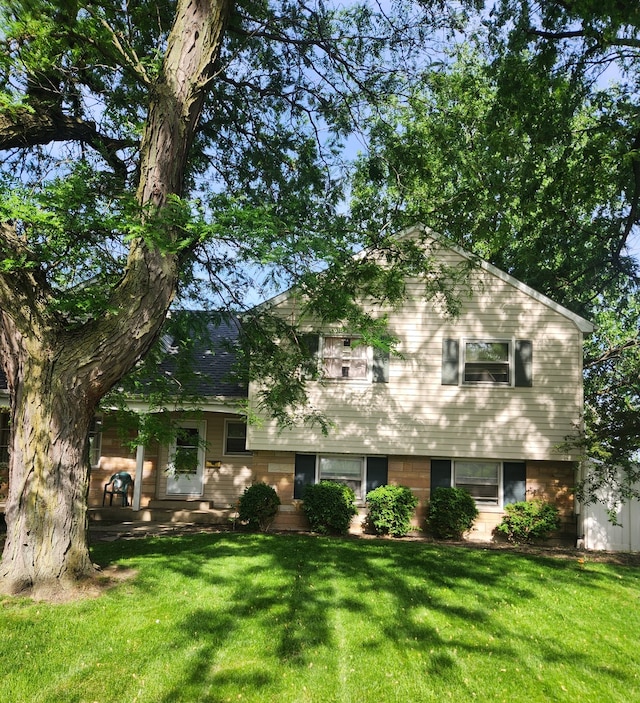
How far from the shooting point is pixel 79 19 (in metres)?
7.70

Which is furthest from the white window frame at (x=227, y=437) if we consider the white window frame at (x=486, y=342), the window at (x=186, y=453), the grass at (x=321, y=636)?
the grass at (x=321, y=636)

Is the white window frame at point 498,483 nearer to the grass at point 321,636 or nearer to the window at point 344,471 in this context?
the window at point 344,471

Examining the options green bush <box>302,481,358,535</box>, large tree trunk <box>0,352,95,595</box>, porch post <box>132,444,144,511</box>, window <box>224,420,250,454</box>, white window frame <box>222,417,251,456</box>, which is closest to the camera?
large tree trunk <box>0,352,95,595</box>

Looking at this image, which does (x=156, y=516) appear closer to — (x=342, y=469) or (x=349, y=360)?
(x=342, y=469)

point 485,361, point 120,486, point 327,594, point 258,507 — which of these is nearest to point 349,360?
point 485,361

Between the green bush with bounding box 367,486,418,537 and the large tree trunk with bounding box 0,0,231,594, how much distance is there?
744 centimetres

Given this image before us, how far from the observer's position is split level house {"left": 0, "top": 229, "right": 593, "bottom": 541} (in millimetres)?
13703

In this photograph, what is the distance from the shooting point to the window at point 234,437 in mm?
16547

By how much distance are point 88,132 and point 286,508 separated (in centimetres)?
909

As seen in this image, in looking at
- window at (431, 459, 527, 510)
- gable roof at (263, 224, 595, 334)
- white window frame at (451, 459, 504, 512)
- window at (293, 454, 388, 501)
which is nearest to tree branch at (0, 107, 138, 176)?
gable roof at (263, 224, 595, 334)

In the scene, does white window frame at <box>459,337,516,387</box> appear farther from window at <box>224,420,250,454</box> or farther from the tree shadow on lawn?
window at <box>224,420,250,454</box>

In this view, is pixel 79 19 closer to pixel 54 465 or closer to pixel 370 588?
pixel 54 465

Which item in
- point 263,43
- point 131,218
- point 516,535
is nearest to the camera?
point 131,218

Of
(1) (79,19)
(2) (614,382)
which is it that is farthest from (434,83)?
(2) (614,382)
